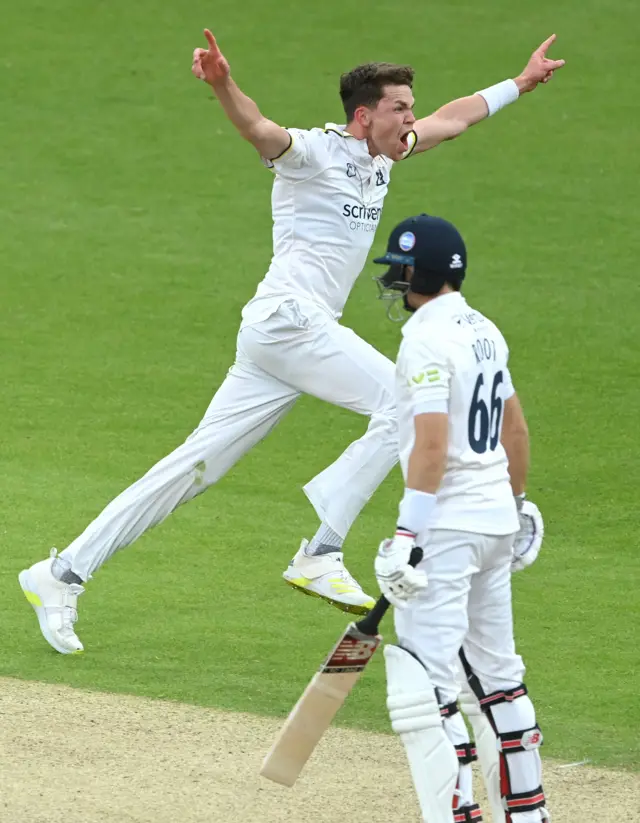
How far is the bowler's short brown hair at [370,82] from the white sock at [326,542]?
1.89m

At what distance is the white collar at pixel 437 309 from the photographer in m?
4.78

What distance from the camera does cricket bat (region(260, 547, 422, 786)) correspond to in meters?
4.91

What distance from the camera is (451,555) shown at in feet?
15.4

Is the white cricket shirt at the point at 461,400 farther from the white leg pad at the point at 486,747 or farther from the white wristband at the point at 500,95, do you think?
the white wristband at the point at 500,95

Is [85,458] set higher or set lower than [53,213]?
lower

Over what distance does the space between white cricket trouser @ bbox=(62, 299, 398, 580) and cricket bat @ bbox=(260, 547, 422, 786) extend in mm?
1855

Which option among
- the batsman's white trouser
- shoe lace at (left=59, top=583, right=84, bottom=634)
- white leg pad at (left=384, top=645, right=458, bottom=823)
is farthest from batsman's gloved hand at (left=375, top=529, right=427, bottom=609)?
shoe lace at (left=59, top=583, right=84, bottom=634)

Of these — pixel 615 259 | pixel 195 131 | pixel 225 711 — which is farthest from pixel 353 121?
pixel 195 131

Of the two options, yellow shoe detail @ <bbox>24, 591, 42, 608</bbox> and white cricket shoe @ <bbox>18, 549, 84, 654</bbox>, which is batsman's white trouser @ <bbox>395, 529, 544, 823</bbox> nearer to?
white cricket shoe @ <bbox>18, 549, 84, 654</bbox>

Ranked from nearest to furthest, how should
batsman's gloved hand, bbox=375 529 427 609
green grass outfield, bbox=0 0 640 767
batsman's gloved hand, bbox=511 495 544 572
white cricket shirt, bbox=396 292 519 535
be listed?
batsman's gloved hand, bbox=375 529 427 609 < white cricket shirt, bbox=396 292 519 535 < batsman's gloved hand, bbox=511 495 544 572 < green grass outfield, bbox=0 0 640 767

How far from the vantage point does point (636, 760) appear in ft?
18.6

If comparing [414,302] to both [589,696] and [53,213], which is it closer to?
[589,696]

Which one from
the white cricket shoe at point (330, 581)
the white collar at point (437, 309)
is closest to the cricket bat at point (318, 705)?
the white collar at point (437, 309)

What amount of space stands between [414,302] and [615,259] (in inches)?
329
